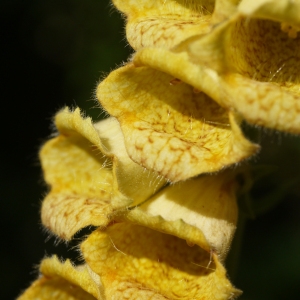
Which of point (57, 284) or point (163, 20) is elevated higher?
point (163, 20)

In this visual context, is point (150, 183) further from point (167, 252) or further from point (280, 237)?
point (280, 237)

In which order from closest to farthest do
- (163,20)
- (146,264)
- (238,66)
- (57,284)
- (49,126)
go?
(238,66) → (163,20) → (146,264) → (57,284) → (49,126)

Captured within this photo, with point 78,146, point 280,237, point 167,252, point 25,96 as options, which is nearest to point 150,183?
point 167,252

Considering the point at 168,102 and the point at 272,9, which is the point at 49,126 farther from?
the point at 272,9

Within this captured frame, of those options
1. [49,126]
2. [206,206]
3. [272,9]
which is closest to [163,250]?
[206,206]

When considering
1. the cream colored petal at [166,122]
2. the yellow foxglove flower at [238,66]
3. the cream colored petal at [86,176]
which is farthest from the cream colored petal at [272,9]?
the cream colored petal at [86,176]

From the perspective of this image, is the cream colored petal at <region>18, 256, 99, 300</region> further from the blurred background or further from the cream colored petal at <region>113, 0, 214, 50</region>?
the blurred background
